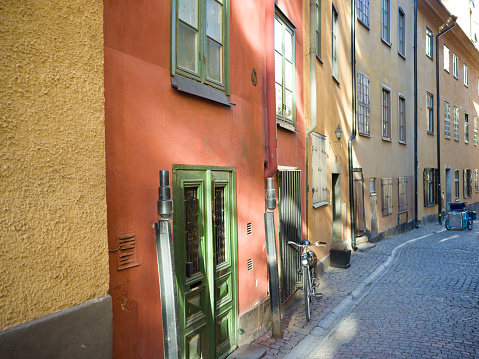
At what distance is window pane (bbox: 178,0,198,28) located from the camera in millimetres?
4270

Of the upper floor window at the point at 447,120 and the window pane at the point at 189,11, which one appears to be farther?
the upper floor window at the point at 447,120

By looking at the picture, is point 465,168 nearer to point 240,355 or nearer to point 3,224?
point 240,355

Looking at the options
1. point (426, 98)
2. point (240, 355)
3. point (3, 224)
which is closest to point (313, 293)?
point (240, 355)

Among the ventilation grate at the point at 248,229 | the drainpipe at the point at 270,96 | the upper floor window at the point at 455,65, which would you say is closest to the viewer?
the ventilation grate at the point at 248,229

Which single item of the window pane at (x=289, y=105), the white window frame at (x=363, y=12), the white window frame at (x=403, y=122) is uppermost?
the white window frame at (x=363, y=12)

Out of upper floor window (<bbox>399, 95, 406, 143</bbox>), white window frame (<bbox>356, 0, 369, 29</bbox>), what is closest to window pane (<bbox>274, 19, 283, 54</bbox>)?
white window frame (<bbox>356, 0, 369, 29</bbox>)

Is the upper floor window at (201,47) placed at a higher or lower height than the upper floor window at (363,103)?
lower

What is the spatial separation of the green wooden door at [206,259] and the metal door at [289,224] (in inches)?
69.5

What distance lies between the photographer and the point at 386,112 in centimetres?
1603

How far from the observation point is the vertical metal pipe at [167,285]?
297cm

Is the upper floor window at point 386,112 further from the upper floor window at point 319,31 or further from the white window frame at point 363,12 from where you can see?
the upper floor window at point 319,31

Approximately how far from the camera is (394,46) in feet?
54.5

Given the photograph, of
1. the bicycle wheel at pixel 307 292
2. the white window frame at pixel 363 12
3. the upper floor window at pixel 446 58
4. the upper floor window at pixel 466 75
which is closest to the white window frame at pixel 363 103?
the white window frame at pixel 363 12

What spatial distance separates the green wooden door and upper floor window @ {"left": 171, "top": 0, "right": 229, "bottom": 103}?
0.89m
